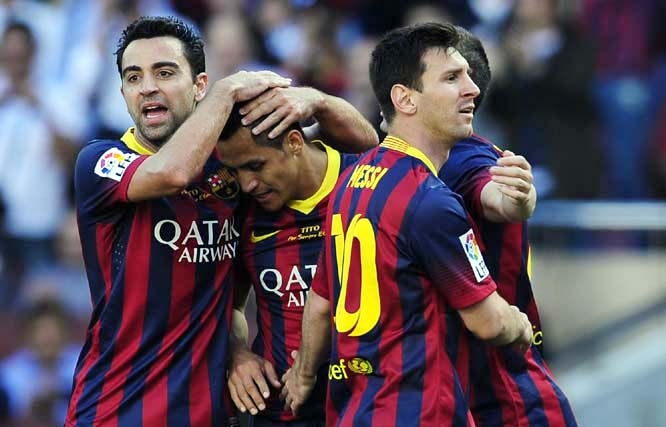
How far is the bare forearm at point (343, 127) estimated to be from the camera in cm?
577

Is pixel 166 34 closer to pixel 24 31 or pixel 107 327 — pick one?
pixel 107 327

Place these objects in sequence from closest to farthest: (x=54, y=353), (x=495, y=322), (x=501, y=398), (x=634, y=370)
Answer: (x=495, y=322), (x=501, y=398), (x=54, y=353), (x=634, y=370)

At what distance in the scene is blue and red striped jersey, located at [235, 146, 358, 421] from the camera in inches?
221

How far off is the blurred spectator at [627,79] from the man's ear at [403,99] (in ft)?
19.8

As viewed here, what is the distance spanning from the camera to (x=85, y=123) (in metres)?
10.2

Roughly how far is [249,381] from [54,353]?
4.44m

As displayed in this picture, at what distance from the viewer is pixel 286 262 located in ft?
18.5

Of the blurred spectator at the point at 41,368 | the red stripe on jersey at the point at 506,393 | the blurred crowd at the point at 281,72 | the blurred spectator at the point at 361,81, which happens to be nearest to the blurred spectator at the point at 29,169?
the blurred crowd at the point at 281,72

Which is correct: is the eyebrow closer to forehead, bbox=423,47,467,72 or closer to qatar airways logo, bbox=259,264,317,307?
qatar airways logo, bbox=259,264,317,307

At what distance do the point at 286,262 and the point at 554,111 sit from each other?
5424mm

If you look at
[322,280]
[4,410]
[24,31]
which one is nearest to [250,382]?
[322,280]

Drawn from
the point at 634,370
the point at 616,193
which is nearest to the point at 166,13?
the point at 616,193

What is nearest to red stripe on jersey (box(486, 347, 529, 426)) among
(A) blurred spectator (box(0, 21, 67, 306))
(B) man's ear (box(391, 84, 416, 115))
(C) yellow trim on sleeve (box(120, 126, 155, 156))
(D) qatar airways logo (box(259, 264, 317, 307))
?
(D) qatar airways logo (box(259, 264, 317, 307))

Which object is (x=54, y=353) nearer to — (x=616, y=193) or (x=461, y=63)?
(x=616, y=193)
